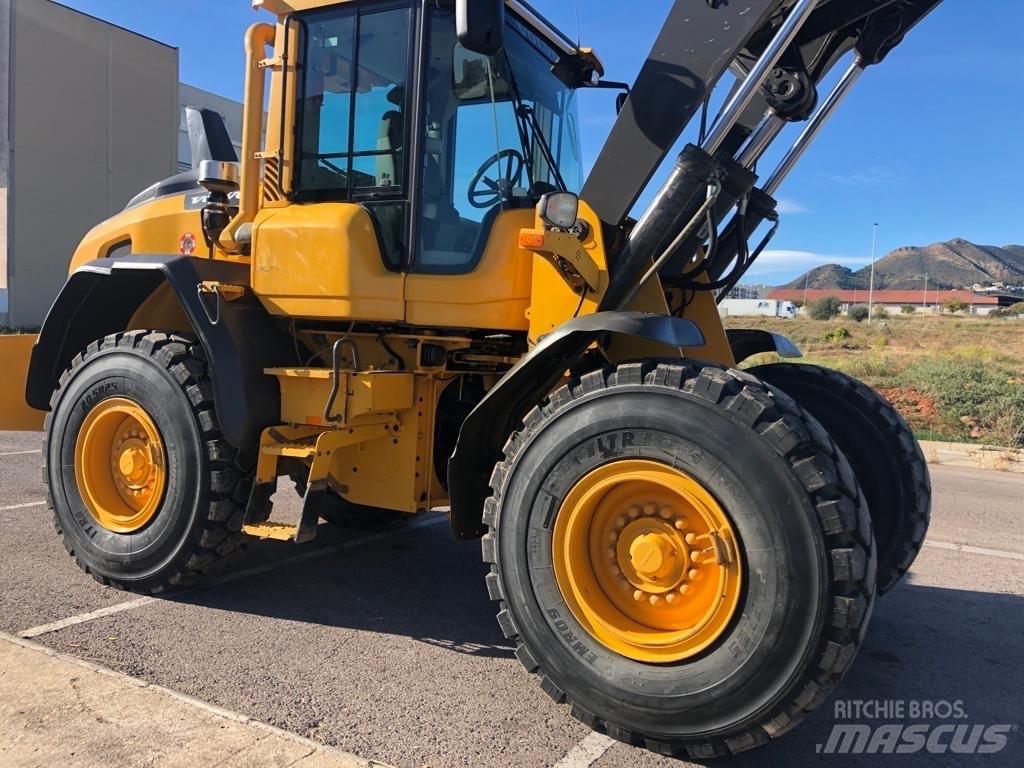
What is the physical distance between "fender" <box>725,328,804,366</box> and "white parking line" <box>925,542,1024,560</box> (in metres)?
2.31

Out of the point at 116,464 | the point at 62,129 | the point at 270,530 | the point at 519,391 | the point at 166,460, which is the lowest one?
the point at 270,530

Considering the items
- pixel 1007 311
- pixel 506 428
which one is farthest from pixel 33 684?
pixel 1007 311

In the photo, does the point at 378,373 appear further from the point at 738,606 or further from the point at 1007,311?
the point at 1007,311

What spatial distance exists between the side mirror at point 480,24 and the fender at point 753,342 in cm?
230

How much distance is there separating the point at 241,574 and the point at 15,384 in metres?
2.10

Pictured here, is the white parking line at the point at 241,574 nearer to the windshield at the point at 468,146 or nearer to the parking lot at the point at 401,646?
the parking lot at the point at 401,646

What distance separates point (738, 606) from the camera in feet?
8.75

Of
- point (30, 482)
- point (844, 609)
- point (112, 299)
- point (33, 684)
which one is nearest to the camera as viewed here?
point (844, 609)

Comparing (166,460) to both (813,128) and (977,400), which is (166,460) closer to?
(813,128)

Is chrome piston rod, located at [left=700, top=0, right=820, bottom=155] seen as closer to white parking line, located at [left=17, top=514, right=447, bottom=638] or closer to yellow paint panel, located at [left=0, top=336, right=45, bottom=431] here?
white parking line, located at [left=17, top=514, right=447, bottom=638]

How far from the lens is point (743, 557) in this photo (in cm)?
268

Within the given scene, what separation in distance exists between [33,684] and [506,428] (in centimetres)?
217

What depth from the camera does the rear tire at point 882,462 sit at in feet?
12.9

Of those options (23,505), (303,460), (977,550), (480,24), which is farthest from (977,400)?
(23,505)
